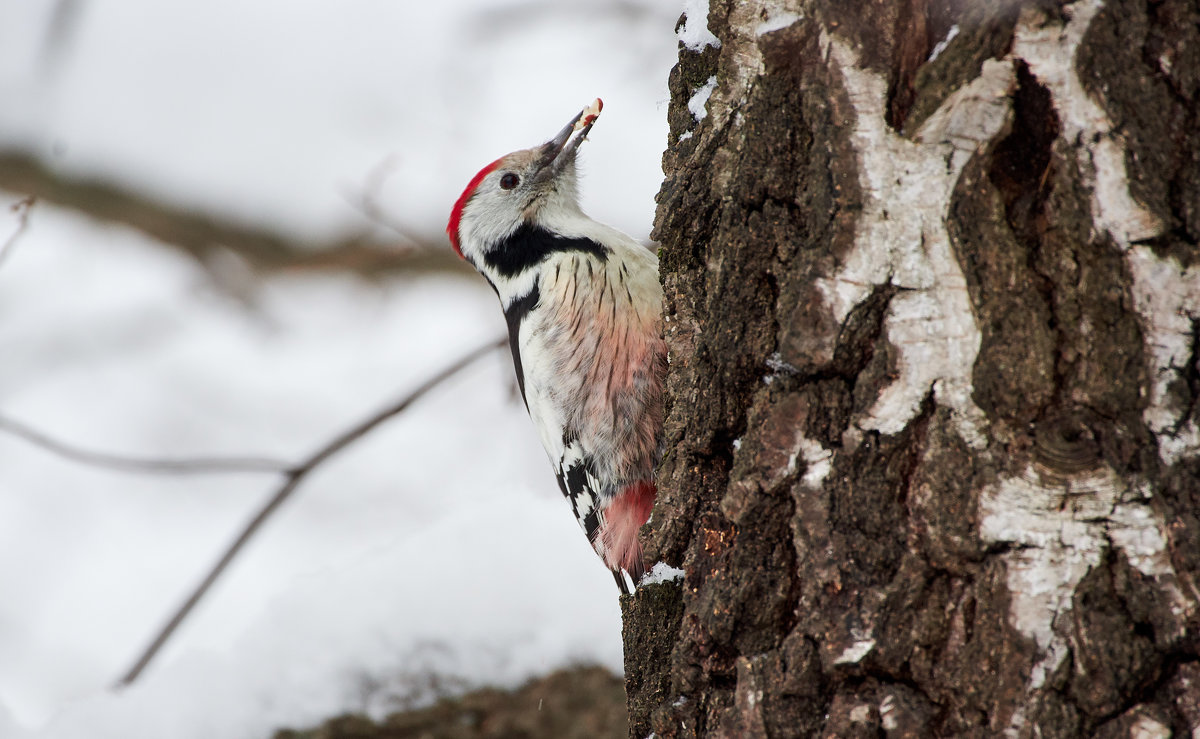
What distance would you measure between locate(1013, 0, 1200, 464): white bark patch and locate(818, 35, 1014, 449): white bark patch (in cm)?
6

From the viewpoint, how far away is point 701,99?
1696mm

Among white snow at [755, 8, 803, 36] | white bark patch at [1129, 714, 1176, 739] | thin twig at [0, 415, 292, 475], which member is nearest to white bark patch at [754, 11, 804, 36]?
white snow at [755, 8, 803, 36]

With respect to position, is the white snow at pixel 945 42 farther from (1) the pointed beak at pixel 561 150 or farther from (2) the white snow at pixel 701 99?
(1) the pointed beak at pixel 561 150

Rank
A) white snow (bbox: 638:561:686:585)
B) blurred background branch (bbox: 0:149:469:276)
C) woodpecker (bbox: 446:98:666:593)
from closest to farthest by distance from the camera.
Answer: white snow (bbox: 638:561:686:585) → woodpecker (bbox: 446:98:666:593) → blurred background branch (bbox: 0:149:469:276)

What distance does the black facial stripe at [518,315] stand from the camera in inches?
112

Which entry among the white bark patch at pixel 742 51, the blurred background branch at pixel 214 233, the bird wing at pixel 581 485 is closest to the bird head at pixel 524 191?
the blurred background branch at pixel 214 233

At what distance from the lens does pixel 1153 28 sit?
1183 mm

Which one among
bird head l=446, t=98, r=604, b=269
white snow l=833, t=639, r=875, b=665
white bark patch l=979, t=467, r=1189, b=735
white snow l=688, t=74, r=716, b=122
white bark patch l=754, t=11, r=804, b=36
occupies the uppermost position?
bird head l=446, t=98, r=604, b=269

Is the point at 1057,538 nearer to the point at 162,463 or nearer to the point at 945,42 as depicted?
the point at 945,42

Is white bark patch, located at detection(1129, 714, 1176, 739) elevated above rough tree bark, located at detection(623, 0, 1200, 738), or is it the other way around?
rough tree bark, located at detection(623, 0, 1200, 738)

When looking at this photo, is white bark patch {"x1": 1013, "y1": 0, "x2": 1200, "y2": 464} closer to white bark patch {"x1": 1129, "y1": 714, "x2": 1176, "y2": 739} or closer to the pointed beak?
white bark patch {"x1": 1129, "y1": 714, "x2": 1176, "y2": 739}

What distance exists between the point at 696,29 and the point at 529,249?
1373 millimetres

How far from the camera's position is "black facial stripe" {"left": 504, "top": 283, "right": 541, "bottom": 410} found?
2.86 m

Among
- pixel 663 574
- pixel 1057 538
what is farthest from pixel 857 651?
pixel 663 574
